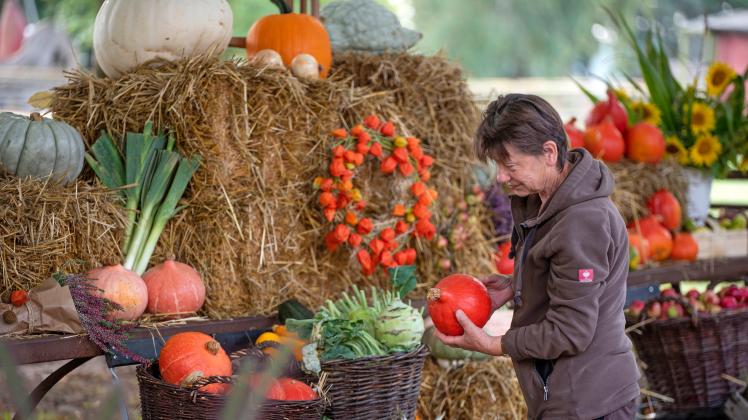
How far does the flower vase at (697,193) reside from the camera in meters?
5.92

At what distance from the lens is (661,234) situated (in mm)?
5488

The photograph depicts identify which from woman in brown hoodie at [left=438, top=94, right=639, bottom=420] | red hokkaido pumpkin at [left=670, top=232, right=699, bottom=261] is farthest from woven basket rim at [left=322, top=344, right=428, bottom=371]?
red hokkaido pumpkin at [left=670, top=232, right=699, bottom=261]

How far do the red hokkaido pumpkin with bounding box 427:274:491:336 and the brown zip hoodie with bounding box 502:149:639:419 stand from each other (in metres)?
0.20

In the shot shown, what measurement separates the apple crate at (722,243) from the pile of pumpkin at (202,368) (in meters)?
3.59

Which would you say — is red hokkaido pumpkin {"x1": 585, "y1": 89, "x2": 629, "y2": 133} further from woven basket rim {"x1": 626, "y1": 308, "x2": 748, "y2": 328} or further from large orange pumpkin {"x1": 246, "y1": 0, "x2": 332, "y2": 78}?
large orange pumpkin {"x1": 246, "y1": 0, "x2": 332, "y2": 78}

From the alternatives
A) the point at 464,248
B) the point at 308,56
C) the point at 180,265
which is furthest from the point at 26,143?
the point at 464,248

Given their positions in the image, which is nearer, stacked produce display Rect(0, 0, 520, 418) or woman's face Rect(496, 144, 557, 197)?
woman's face Rect(496, 144, 557, 197)

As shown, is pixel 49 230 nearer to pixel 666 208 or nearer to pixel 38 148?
pixel 38 148

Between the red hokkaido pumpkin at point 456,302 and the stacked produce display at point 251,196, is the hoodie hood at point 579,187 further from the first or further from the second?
the stacked produce display at point 251,196

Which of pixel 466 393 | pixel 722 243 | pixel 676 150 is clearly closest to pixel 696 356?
pixel 722 243

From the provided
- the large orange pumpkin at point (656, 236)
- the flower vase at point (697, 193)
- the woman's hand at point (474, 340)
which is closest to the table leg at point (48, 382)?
the woman's hand at point (474, 340)

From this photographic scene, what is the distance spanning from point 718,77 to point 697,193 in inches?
35.3

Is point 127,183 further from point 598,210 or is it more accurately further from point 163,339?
point 598,210

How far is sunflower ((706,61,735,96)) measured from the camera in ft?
20.1
